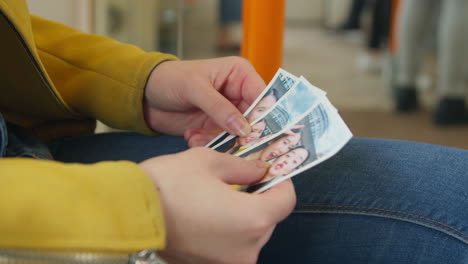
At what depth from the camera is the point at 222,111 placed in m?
0.66

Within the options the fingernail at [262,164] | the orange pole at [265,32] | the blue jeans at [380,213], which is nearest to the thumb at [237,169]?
the fingernail at [262,164]

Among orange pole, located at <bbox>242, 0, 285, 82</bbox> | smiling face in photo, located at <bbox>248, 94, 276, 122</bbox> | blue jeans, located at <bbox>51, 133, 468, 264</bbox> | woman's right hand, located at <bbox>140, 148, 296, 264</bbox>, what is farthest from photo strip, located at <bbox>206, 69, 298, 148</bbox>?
orange pole, located at <bbox>242, 0, 285, 82</bbox>

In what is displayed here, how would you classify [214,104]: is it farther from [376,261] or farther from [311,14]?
[311,14]

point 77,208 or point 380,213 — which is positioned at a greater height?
point 77,208

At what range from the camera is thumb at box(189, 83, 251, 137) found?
66 cm

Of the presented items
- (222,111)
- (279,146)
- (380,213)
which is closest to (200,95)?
(222,111)

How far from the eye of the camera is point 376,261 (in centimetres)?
59

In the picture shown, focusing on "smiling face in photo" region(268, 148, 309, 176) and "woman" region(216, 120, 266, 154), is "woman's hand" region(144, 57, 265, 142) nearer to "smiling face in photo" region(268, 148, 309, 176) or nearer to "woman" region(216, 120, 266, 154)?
"woman" region(216, 120, 266, 154)

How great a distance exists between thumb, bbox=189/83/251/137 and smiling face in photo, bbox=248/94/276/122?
1.2 inches

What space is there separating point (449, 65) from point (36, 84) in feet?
6.91

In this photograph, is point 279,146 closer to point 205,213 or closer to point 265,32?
point 205,213

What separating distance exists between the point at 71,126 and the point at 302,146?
389 mm

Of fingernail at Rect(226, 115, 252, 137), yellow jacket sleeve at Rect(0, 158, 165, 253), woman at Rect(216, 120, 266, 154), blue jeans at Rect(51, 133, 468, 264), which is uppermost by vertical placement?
yellow jacket sleeve at Rect(0, 158, 165, 253)

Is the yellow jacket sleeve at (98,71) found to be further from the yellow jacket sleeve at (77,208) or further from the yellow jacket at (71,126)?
the yellow jacket sleeve at (77,208)
